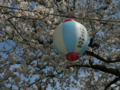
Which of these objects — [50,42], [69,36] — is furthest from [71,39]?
[50,42]

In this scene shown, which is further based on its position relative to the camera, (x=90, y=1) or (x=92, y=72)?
(x=92, y=72)

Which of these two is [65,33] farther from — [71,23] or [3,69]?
[3,69]

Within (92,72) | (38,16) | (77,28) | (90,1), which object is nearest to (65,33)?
(77,28)

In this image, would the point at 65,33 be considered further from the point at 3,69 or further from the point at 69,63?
the point at 3,69

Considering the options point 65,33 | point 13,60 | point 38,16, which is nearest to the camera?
point 65,33

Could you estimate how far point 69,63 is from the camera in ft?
15.9

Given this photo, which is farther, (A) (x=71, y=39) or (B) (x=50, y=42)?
(B) (x=50, y=42)

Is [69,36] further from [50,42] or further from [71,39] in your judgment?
[50,42]

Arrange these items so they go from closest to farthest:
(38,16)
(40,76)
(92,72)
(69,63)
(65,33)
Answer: (65,33), (38,16), (40,76), (69,63), (92,72)

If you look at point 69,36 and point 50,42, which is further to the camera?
point 50,42

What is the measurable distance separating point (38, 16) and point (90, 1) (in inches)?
145

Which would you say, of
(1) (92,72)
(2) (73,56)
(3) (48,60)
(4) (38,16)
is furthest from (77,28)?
(1) (92,72)

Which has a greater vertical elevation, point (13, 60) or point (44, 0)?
point (44, 0)

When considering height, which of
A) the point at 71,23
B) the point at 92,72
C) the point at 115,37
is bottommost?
the point at 92,72
